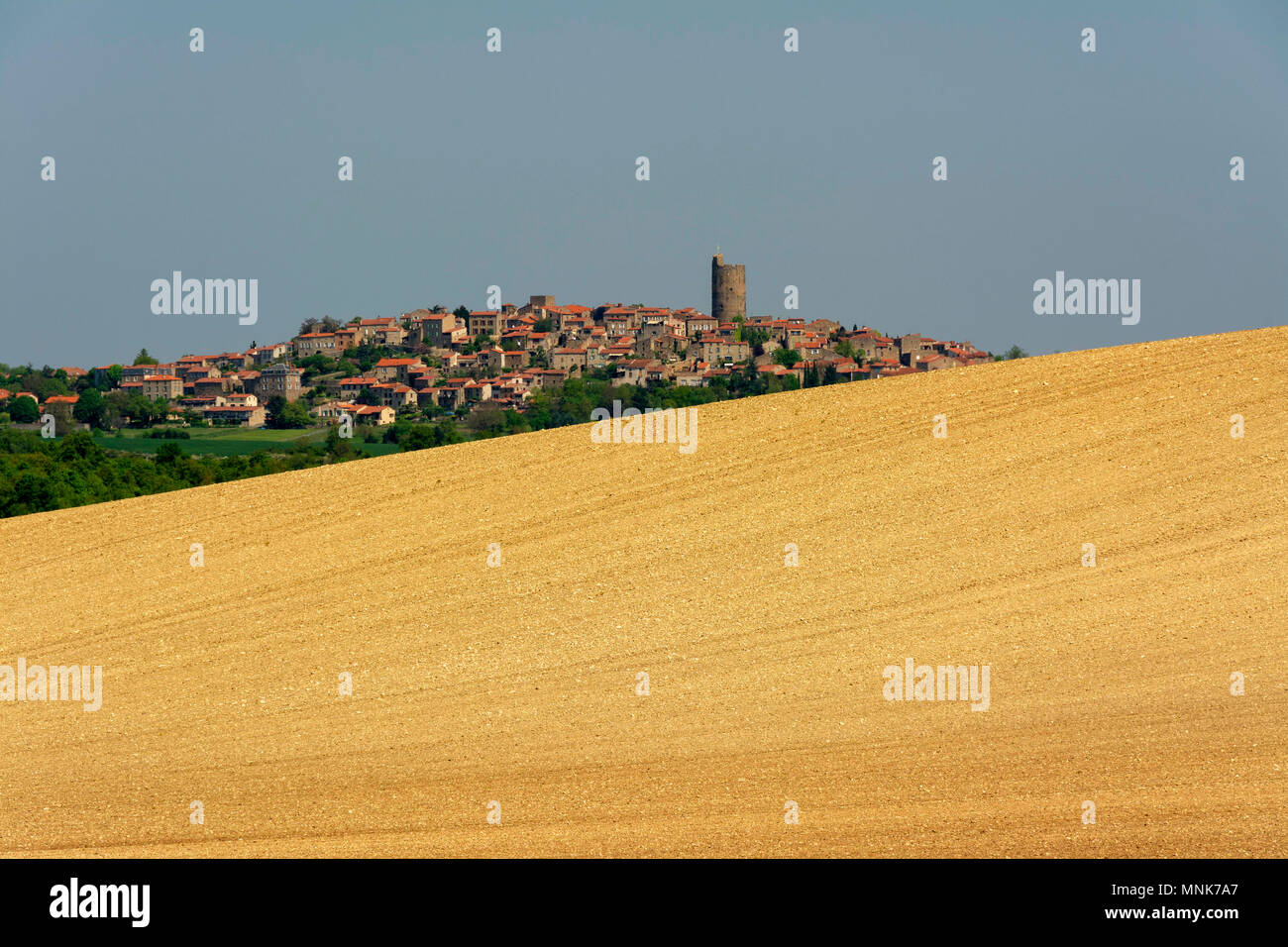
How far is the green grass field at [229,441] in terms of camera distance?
7694 centimetres

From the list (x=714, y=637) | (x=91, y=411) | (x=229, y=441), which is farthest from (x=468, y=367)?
(x=714, y=637)

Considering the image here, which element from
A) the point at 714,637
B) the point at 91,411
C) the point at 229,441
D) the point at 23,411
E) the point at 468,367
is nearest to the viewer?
the point at 714,637

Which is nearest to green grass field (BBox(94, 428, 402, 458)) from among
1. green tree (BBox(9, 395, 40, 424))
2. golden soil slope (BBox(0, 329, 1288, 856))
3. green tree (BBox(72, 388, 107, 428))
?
green tree (BBox(72, 388, 107, 428))

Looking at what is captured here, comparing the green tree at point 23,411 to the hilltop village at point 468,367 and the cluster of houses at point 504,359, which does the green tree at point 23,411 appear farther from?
the cluster of houses at point 504,359

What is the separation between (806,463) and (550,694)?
1060cm

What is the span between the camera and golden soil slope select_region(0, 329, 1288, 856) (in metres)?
15.5

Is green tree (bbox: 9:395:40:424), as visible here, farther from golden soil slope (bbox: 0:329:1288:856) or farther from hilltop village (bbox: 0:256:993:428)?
golden soil slope (bbox: 0:329:1288:856)

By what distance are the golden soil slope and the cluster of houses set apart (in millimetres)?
56171

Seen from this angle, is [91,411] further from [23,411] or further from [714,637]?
[714,637]

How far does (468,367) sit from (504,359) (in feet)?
16.7

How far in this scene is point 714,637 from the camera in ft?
68.2

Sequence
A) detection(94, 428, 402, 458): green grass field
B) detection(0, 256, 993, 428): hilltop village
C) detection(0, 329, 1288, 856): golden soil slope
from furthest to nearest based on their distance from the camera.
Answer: detection(0, 256, 993, 428): hilltop village
detection(94, 428, 402, 458): green grass field
detection(0, 329, 1288, 856): golden soil slope

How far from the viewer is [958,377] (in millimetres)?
33625
